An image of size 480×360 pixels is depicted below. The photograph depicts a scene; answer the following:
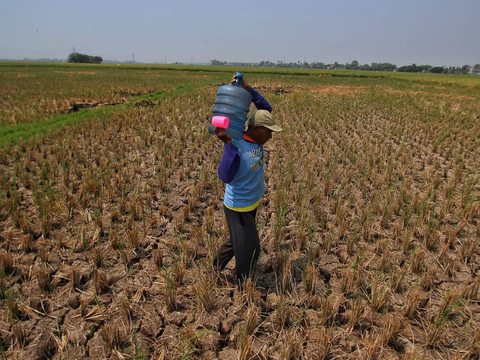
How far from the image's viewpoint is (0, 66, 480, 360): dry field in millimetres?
2113

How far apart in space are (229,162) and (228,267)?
1.46 meters

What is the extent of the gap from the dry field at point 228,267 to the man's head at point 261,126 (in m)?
1.27

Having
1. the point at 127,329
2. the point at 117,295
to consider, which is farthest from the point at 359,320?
the point at 117,295

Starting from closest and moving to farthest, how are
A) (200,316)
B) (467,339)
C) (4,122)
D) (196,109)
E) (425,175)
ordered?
1. (467,339)
2. (200,316)
3. (425,175)
4. (4,122)
5. (196,109)

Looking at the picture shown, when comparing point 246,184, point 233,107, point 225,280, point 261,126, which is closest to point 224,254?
point 225,280

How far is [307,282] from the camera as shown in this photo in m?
2.68

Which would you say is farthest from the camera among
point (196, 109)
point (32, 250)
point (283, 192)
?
point (196, 109)

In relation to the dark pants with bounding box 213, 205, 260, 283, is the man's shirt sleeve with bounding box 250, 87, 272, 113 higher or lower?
higher

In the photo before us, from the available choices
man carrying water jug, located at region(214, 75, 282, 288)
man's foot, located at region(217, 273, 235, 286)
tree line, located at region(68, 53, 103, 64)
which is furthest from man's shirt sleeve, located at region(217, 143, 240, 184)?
tree line, located at region(68, 53, 103, 64)

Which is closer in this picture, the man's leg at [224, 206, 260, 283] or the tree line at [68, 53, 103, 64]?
the man's leg at [224, 206, 260, 283]

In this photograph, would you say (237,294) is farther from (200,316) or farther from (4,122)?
(4,122)

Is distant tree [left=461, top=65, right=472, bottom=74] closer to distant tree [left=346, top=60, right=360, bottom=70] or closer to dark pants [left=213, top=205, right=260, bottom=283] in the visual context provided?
distant tree [left=346, top=60, right=360, bottom=70]

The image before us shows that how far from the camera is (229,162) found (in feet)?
6.79

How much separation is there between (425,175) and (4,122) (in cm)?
1203
